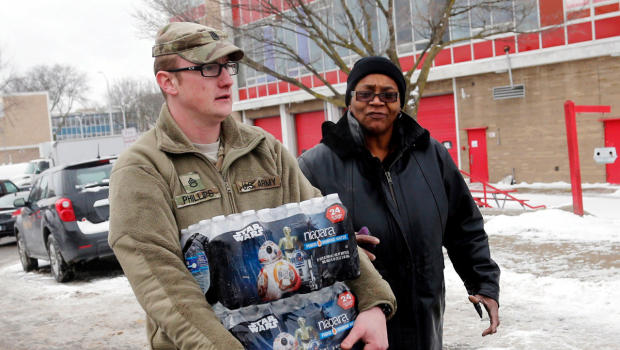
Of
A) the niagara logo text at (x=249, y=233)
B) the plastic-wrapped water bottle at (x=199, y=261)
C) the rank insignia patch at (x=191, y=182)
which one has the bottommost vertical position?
the plastic-wrapped water bottle at (x=199, y=261)

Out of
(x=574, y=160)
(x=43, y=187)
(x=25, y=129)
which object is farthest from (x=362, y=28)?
(x=25, y=129)

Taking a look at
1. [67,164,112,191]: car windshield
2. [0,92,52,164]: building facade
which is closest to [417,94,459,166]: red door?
[67,164,112,191]: car windshield

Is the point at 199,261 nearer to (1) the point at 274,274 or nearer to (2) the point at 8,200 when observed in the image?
(1) the point at 274,274

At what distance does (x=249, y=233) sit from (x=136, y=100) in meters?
80.2

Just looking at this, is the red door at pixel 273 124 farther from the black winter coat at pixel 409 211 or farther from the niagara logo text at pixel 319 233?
the niagara logo text at pixel 319 233

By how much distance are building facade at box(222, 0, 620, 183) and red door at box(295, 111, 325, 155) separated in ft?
11.9

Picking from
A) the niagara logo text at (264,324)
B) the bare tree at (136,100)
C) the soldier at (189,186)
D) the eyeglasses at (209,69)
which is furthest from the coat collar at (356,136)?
the bare tree at (136,100)

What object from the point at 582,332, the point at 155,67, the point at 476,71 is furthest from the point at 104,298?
the point at 476,71

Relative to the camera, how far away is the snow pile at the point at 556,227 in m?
9.36

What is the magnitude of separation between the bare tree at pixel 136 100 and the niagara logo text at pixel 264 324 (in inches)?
2827

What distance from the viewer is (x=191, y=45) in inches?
79.7

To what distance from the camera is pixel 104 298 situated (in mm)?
7914

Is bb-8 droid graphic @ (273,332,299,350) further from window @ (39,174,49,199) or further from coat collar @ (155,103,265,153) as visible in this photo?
window @ (39,174,49,199)

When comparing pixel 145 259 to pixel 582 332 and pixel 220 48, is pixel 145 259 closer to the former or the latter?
pixel 220 48
